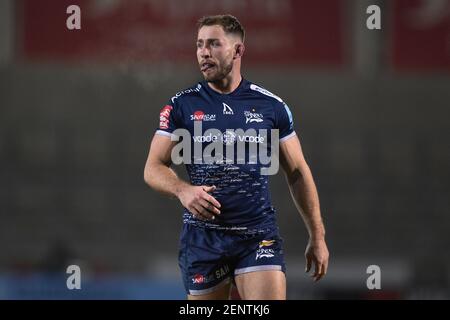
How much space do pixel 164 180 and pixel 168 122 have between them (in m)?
0.44

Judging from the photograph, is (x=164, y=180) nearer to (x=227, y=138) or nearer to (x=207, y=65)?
(x=227, y=138)

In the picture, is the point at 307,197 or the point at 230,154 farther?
the point at 307,197

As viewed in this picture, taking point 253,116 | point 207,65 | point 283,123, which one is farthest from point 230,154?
point 207,65

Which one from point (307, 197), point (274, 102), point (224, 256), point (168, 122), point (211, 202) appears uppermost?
point (274, 102)

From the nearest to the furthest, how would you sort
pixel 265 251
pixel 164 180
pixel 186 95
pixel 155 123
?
pixel 164 180
pixel 265 251
pixel 186 95
pixel 155 123

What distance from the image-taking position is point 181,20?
14.3 meters

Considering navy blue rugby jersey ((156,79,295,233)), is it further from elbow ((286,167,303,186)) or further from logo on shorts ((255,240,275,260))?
elbow ((286,167,303,186))

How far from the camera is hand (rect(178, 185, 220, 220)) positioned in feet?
17.4

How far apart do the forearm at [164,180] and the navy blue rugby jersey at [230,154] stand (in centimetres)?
24

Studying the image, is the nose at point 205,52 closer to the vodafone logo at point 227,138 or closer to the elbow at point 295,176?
the vodafone logo at point 227,138

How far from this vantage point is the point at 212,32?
5.87 m

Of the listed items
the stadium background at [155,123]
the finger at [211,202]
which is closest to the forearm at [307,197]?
the finger at [211,202]

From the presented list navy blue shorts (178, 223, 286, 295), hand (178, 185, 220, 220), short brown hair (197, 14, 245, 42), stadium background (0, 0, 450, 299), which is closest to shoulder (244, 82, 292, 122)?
short brown hair (197, 14, 245, 42)

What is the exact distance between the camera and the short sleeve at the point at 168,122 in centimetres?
588
